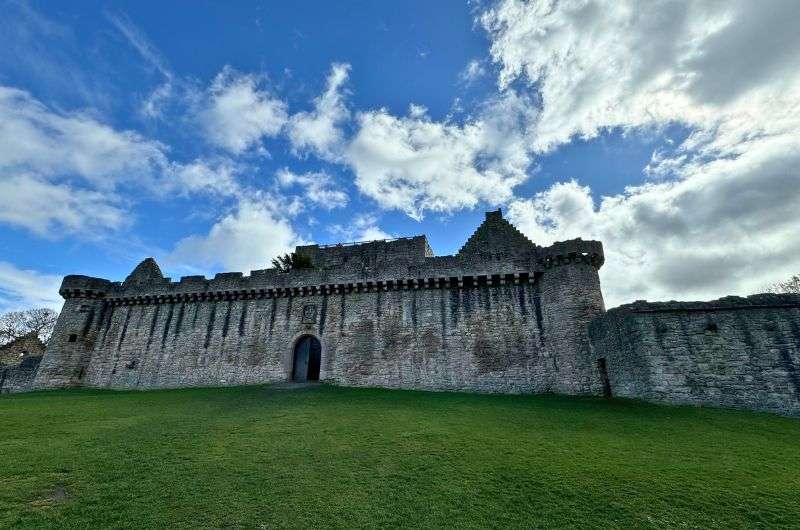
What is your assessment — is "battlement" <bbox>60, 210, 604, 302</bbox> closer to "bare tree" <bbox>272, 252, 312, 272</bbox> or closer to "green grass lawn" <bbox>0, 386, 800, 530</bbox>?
"bare tree" <bbox>272, 252, 312, 272</bbox>

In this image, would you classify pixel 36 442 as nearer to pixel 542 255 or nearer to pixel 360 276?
pixel 360 276

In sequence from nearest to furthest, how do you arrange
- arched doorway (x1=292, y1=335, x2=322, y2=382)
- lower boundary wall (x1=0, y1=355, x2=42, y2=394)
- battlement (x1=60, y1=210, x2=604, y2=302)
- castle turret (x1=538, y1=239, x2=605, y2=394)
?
castle turret (x1=538, y1=239, x2=605, y2=394) < battlement (x1=60, y1=210, x2=604, y2=302) < arched doorway (x1=292, y1=335, x2=322, y2=382) < lower boundary wall (x1=0, y1=355, x2=42, y2=394)

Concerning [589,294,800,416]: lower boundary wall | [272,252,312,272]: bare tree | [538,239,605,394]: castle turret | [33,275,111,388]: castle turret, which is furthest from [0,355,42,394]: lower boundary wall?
[589,294,800,416]: lower boundary wall

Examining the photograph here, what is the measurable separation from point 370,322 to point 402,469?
14217 mm

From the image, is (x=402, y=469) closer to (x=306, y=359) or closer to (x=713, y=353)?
(x=713, y=353)

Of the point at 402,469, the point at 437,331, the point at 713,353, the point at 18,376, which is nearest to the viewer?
the point at 402,469

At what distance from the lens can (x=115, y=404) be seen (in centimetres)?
1577

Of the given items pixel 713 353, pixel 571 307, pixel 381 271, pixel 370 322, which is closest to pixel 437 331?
pixel 370 322

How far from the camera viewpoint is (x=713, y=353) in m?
14.1

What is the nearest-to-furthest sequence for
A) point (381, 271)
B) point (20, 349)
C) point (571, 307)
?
point (571, 307) < point (381, 271) < point (20, 349)

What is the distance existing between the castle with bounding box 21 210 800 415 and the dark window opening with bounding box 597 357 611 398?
2.1 inches

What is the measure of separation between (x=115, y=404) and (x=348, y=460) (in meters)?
13.0

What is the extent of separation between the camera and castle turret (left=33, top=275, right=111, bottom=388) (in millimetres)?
24484

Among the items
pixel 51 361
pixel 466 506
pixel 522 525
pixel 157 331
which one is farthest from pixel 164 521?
pixel 51 361
